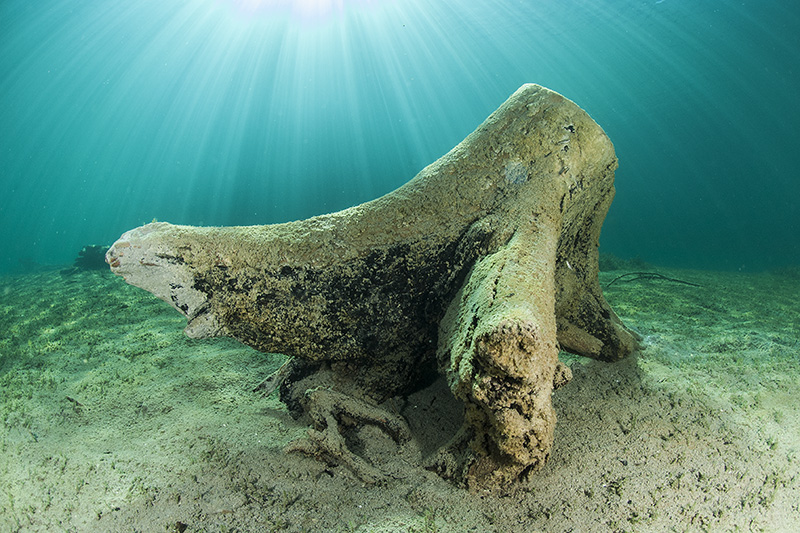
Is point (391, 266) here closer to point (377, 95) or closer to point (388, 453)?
point (388, 453)

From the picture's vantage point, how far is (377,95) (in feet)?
242

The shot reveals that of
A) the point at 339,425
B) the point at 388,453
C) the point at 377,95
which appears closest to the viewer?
the point at 388,453

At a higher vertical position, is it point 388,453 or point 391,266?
point 391,266

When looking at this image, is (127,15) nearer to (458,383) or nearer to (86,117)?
(86,117)

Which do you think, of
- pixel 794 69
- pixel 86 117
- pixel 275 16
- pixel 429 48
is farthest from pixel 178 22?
pixel 794 69

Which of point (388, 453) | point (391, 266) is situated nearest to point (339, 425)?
point (388, 453)

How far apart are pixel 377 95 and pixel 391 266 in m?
79.2

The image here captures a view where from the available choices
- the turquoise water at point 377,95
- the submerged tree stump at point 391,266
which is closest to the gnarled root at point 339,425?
the submerged tree stump at point 391,266

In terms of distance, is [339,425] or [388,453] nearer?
[388,453]

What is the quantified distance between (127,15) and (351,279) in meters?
62.4

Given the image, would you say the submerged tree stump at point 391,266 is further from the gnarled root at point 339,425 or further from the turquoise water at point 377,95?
the turquoise water at point 377,95

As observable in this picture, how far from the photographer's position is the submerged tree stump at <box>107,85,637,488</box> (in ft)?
8.15

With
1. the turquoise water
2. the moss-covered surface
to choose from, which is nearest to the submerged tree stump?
the moss-covered surface

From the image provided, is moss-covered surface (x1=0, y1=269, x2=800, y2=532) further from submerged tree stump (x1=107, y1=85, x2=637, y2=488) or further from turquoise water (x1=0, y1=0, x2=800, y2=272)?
turquoise water (x1=0, y1=0, x2=800, y2=272)
